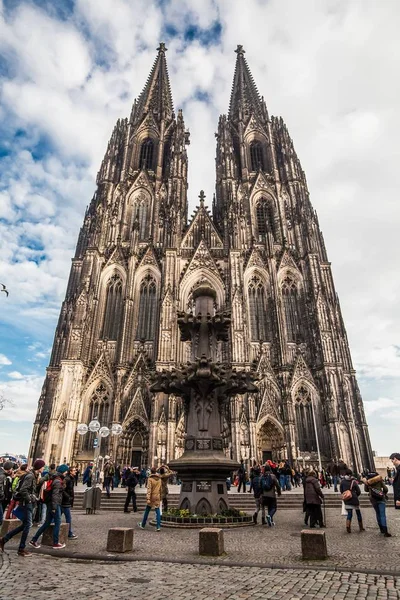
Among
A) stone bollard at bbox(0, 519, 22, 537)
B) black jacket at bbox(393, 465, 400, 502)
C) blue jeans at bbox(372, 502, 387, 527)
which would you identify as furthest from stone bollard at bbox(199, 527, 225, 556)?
stone bollard at bbox(0, 519, 22, 537)

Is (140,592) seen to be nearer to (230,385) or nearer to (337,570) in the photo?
(337,570)

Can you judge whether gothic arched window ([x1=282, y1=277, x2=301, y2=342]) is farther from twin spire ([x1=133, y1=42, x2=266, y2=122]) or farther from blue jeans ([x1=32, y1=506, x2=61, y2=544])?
blue jeans ([x1=32, y1=506, x2=61, y2=544])

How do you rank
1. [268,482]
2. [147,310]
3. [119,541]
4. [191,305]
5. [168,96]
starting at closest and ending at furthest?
[119,541], [268,482], [191,305], [147,310], [168,96]

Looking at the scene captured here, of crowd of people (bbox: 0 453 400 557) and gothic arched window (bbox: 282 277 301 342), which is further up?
gothic arched window (bbox: 282 277 301 342)

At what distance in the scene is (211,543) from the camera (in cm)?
628

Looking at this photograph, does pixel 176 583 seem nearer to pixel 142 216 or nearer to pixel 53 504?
pixel 53 504

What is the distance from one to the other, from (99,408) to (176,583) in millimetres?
23406

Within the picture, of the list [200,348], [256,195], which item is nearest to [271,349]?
[256,195]

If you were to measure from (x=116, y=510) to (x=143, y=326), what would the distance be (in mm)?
17026

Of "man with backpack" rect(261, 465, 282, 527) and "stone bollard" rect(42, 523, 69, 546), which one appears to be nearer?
"stone bollard" rect(42, 523, 69, 546)

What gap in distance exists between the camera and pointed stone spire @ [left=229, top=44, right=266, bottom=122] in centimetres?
4409

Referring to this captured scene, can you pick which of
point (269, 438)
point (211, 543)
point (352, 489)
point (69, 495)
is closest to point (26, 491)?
point (69, 495)

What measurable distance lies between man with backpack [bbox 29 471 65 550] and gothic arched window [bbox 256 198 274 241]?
29.6m

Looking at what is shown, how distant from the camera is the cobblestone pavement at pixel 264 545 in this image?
5.91 meters
